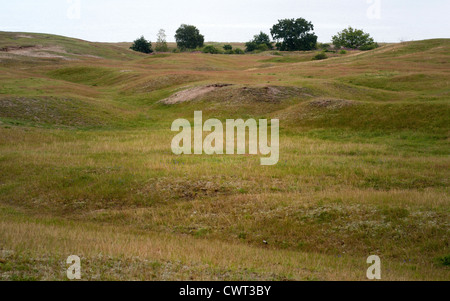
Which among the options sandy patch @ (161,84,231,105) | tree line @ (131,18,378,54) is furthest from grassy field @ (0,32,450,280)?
tree line @ (131,18,378,54)

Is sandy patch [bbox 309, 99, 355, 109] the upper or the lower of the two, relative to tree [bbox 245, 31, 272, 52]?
lower

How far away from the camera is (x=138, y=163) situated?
2164 centimetres

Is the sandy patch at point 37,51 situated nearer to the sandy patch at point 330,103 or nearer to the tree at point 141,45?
the tree at point 141,45

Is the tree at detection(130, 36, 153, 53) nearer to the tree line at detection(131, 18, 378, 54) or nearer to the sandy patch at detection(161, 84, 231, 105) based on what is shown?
the tree line at detection(131, 18, 378, 54)

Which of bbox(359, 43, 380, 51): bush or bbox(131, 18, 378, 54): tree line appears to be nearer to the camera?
bbox(359, 43, 380, 51): bush

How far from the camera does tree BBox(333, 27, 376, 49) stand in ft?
429

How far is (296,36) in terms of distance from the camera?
141 metres

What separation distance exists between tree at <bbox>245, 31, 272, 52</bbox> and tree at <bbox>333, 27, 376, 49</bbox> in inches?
1104

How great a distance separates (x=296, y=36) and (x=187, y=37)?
128ft

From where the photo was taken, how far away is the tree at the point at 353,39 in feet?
429

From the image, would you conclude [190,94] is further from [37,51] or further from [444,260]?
[37,51]

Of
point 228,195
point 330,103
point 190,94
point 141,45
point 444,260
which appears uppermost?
point 141,45

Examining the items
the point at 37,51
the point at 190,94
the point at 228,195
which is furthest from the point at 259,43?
the point at 228,195

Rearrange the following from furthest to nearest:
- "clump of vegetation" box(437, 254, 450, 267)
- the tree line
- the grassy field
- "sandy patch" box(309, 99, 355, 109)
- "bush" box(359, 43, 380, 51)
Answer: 1. the tree line
2. "bush" box(359, 43, 380, 51)
3. "sandy patch" box(309, 99, 355, 109)
4. "clump of vegetation" box(437, 254, 450, 267)
5. the grassy field
